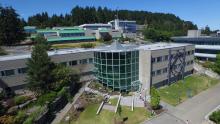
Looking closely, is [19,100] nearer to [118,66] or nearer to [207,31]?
[118,66]

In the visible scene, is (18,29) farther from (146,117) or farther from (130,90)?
(146,117)

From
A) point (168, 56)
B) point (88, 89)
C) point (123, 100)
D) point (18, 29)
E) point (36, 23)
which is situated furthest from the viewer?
point (36, 23)

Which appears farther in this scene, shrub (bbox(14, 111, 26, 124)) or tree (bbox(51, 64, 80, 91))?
tree (bbox(51, 64, 80, 91))

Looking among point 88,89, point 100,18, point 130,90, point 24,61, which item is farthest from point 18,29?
point 100,18

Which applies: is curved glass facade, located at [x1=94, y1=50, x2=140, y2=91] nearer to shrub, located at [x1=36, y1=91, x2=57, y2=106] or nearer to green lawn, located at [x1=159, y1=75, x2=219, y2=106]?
green lawn, located at [x1=159, y1=75, x2=219, y2=106]

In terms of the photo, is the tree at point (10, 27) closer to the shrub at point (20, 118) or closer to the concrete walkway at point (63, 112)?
the concrete walkway at point (63, 112)

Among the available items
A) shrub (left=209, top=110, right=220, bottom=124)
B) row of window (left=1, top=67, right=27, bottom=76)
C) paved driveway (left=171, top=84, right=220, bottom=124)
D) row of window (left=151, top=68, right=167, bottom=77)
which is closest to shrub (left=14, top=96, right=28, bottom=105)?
row of window (left=1, top=67, right=27, bottom=76)
